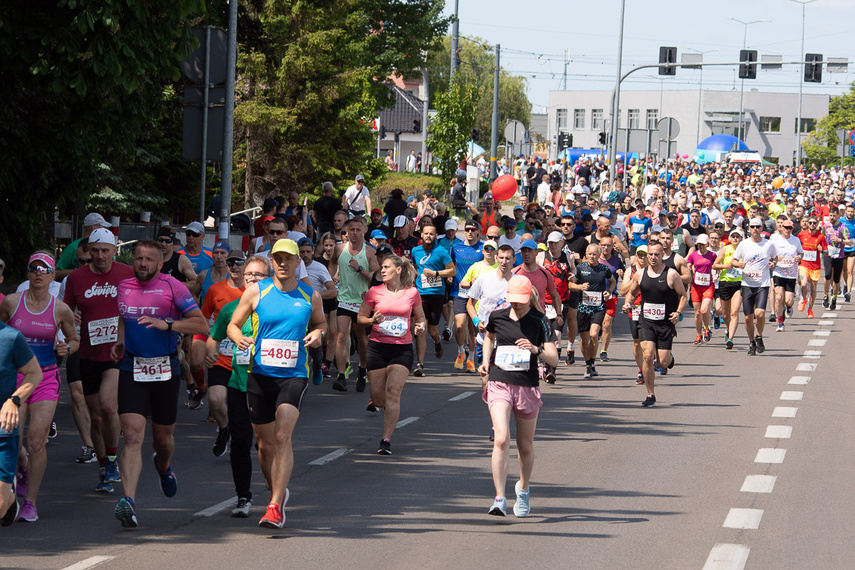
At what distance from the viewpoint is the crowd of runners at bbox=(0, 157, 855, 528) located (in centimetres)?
835

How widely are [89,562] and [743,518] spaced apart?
4.60 m

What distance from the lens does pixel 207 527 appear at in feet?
27.5

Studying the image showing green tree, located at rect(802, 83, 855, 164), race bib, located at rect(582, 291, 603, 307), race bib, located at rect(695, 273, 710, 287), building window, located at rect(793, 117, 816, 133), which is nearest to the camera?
race bib, located at rect(582, 291, 603, 307)

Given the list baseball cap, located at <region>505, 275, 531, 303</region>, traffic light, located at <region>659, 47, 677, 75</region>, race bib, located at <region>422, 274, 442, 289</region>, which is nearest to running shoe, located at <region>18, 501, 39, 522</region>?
baseball cap, located at <region>505, 275, 531, 303</region>

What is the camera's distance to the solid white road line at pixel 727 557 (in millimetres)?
7660

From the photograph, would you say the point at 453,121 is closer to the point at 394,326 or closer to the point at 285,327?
the point at 394,326

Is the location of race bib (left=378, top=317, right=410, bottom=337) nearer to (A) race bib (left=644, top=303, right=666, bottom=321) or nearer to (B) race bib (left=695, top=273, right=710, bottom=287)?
(A) race bib (left=644, top=303, right=666, bottom=321)

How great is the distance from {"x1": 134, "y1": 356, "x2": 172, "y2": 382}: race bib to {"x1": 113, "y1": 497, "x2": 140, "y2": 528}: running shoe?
859mm

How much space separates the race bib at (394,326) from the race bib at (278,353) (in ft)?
10.9

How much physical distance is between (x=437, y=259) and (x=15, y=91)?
18.9ft

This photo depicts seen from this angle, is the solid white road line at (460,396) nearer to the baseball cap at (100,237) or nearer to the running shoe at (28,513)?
the baseball cap at (100,237)

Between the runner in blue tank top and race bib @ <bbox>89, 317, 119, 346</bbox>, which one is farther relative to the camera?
race bib @ <bbox>89, 317, 119, 346</bbox>

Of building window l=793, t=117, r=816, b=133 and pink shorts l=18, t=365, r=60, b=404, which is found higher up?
building window l=793, t=117, r=816, b=133

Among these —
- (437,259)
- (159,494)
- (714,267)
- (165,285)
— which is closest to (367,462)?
(159,494)
